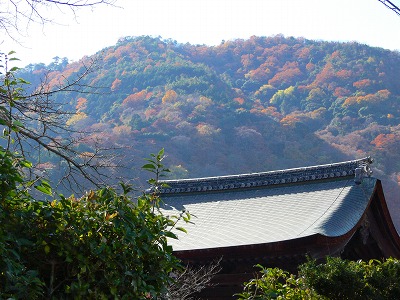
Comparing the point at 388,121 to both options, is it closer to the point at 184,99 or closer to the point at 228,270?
the point at 184,99

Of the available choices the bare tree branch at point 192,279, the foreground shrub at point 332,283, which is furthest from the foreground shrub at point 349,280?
the bare tree branch at point 192,279

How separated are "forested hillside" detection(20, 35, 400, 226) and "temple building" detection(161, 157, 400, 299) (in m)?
23.9

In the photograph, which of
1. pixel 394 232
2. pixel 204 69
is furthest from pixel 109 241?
pixel 204 69

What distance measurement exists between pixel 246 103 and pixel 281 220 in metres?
40.3

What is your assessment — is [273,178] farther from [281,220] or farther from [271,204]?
[281,220]

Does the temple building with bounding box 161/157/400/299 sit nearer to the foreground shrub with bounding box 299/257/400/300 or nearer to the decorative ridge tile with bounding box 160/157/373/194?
the decorative ridge tile with bounding box 160/157/373/194

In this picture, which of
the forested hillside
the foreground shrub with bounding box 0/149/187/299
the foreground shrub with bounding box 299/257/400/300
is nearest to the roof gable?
the foreground shrub with bounding box 299/257/400/300

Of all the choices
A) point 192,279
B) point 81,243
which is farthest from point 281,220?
point 81,243

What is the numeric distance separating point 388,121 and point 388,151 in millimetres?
5816

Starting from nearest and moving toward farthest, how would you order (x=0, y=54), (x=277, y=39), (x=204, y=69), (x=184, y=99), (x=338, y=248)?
(x=0, y=54) < (x=338, y=248) < (x=184, y=99) < (x=204, y=69) < (x=277, y=39)

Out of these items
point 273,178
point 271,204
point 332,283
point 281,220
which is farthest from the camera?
point 273,178

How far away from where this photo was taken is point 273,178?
1082 cm

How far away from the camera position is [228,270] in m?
8.35

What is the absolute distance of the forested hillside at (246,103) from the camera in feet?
135
